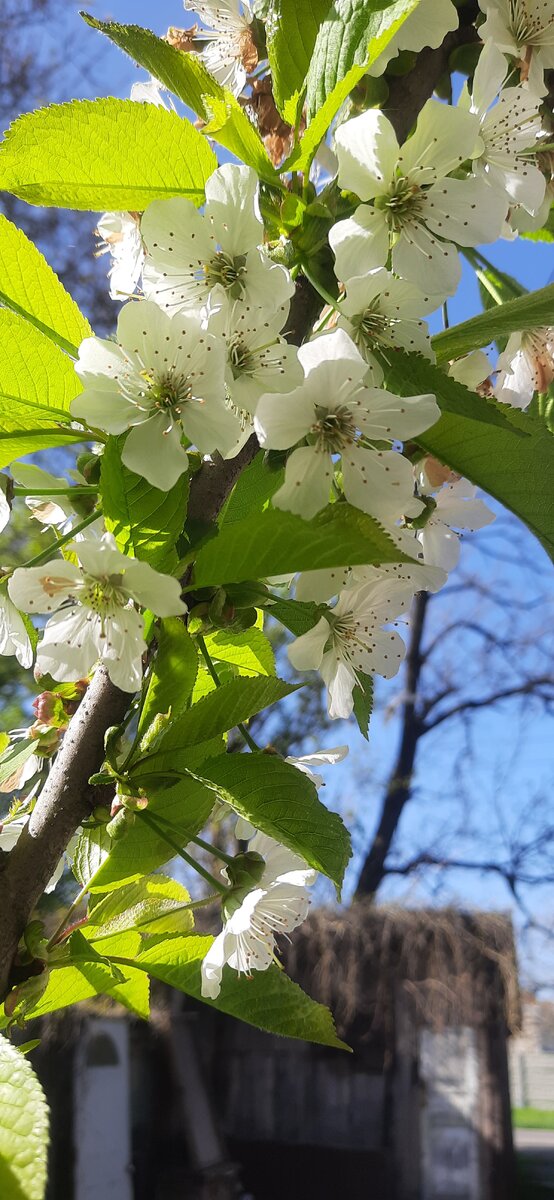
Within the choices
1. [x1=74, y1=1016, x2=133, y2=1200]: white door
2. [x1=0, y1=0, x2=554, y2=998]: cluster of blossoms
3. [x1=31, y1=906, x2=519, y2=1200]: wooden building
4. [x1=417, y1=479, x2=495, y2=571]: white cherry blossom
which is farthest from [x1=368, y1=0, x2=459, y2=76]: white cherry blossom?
[x1=74, y1=1016, x2=133, y2=1200]: white door

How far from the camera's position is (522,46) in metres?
0.49

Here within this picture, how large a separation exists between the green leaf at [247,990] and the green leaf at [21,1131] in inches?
5.8

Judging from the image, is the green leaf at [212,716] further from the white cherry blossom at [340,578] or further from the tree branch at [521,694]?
the tree branch at [521,694]

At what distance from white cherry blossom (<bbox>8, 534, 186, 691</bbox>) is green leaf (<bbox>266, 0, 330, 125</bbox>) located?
0.75ft

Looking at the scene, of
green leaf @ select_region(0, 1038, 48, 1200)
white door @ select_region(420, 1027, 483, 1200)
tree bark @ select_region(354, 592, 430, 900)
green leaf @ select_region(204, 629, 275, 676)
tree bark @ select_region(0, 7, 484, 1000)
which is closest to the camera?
green leaf @ select_region(0, 1038, 48, 1200)

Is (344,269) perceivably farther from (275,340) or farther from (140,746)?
(140,746)

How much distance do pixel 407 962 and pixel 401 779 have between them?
1.62m

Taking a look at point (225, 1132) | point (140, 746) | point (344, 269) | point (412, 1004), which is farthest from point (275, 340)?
point (225, 1132)

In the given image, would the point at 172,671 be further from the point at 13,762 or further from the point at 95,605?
the point at 13,762

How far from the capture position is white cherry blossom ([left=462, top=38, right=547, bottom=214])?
448 millimetres

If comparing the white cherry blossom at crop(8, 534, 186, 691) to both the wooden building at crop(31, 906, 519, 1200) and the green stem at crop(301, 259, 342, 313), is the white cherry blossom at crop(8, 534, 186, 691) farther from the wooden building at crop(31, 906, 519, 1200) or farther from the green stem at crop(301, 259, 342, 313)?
the wooden building at crop(31, 906, 519, 1200)

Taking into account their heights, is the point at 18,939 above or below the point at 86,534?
below

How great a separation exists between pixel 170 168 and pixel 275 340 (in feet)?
0.30

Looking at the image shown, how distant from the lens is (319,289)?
0.42m
